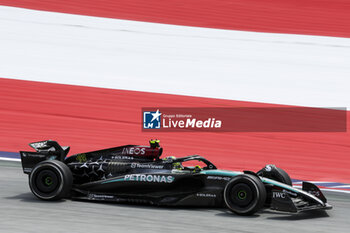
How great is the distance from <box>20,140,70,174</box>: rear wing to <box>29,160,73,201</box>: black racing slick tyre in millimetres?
326

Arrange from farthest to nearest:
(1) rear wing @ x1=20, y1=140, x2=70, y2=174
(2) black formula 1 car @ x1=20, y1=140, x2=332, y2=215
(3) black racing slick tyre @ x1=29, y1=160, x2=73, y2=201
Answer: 1. (1) rear wing @ x1=20, y1=140, x2=70, y2=174
2. (3) black racing slick tyre @ x1=29, y1=160, x2=73, y2=201
3. (2) black formula 1 car @ x1=20, y1=140, x2=332, y2=215

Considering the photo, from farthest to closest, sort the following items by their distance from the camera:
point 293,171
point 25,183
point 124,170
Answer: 1. point 293,171
2. point 25,183
3. point 124,170

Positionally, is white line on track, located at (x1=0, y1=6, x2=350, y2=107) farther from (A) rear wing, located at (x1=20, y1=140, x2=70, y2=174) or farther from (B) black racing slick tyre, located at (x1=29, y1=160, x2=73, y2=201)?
(B) black racing slick tyre, located at (x1=29, y1=160, x2=73, y2=201)

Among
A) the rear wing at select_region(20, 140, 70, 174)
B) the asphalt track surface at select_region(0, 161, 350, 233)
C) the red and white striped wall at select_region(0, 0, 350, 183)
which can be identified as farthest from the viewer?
the red and white striped wall at select_region(0, 0, 350, 183)

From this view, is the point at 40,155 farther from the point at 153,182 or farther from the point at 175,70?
the point at 175,70

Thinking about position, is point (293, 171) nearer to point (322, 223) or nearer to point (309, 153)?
point (309, 153)

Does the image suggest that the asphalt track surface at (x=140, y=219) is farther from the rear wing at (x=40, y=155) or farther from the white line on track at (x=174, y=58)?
the white line on track at (x=174, y=58)

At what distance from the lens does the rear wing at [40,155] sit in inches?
326

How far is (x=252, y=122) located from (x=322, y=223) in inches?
271

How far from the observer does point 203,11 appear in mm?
19109

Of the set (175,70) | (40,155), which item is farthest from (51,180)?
(175,70)

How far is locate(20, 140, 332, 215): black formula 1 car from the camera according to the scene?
7.28 metres

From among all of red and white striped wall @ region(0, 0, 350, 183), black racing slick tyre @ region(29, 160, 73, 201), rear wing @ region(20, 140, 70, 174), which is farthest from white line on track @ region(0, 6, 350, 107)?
black racing slick tyre @ region(29, 160, 73, 201)

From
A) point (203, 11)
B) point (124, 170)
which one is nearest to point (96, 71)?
point (203, 11)
